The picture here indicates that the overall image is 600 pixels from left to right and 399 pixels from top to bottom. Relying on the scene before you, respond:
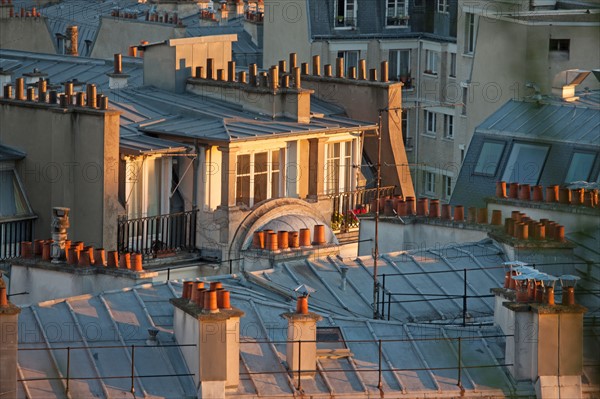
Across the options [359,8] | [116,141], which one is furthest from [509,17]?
[359,8]

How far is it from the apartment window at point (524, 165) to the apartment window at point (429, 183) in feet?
94.3

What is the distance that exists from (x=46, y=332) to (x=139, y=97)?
2293 cm

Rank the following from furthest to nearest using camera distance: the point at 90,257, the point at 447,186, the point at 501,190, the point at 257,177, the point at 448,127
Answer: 1. the point at 448,127
2. the point at 447,186
3. the point at 257,177
4. the point at 501,190
5. the point at 90,257

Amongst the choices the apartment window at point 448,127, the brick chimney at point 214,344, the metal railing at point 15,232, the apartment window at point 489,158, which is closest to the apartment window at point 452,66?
the apartment window at point 448,127

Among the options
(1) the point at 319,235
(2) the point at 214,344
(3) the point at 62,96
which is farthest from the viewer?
(3) the point at 62,96

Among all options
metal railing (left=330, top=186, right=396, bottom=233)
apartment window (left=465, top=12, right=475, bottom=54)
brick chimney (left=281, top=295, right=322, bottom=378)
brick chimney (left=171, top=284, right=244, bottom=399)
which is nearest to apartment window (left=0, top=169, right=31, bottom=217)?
metal railing (left=330, top=186, right=396, bottom=233)

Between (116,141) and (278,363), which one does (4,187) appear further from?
(278,363)

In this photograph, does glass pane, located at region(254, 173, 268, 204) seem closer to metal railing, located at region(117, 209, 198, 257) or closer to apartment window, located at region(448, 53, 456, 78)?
metal railing, located at region(117, 209, 198, 257)

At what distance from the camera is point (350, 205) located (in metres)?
49.2

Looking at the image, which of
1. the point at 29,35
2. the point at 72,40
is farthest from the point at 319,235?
the point at 29,35

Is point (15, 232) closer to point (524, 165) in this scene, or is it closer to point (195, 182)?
point (195, 182)

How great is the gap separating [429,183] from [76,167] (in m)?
31.9

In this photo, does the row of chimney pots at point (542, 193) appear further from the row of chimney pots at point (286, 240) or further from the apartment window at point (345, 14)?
the apartment window at point (345, 14)

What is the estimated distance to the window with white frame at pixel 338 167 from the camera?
48844mm
